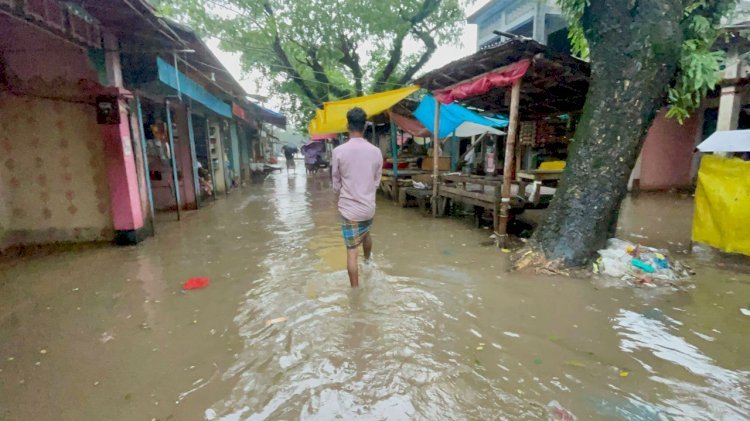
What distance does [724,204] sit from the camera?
16.1 feet

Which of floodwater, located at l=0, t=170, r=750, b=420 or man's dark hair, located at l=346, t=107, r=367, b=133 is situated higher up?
man's dark hair, located at l=346, t=107, r=367, b=133

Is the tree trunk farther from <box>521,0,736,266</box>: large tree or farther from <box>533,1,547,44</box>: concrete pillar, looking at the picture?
<box>533,1,547,44</box>: concrete pillar

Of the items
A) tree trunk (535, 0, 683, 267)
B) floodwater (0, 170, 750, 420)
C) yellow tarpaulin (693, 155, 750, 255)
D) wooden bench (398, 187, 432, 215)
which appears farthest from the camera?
wooden bench (398, 187, 432, 215)

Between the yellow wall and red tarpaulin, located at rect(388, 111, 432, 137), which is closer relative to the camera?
the yellow wall

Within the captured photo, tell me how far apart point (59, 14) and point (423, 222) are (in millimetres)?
6610

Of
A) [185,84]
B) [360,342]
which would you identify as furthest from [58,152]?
[360,342]

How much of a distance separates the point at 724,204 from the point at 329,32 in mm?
14224

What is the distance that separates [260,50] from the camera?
15.9 metres

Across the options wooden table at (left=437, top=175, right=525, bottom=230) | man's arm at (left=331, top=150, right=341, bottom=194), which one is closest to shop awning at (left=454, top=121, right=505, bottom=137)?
wooden table at (left=437, top=175, right=525, bottom=230)

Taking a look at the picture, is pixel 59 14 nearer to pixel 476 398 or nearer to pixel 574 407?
pixel 476 398

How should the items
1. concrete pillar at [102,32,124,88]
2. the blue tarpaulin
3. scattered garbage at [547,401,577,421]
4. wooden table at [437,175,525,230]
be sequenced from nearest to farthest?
1. scattered garbage at [547,401,577,421]
2. concrete pillar at [102,32,124,88]
3. wooden table at [437,175,525,230]
4. the blue tarpaulin

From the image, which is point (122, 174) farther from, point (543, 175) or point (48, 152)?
point (543, 175)

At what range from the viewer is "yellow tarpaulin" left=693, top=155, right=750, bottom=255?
4727 millimetres

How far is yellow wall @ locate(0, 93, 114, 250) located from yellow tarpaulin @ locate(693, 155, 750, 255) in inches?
356
